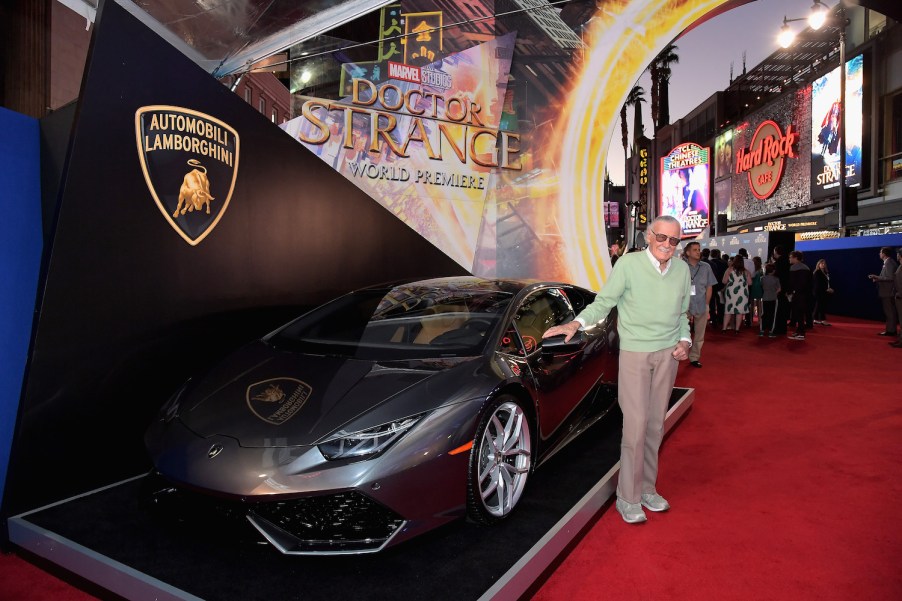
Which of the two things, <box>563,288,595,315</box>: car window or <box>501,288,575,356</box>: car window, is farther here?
<box>563,288,595,315</box>: car window

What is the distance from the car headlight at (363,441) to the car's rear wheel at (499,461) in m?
0.38

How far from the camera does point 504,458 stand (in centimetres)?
279

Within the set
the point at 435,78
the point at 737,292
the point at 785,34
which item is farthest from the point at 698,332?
the point at 785,34

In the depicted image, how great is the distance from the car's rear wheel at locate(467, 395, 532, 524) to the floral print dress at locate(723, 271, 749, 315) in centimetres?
914

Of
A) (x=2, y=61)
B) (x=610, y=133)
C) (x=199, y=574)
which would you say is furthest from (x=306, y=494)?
(x=610, y=133)

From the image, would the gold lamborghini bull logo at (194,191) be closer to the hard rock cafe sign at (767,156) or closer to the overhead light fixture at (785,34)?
the overhead light fixture at (785,34)

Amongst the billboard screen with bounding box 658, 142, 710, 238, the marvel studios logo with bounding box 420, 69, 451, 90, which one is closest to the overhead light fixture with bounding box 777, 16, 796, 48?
the marvel studios logo with bounding box 420, 69, 451, 90

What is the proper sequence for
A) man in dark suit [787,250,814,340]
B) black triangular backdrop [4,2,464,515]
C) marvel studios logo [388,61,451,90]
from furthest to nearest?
man in dark suit [787,250,814,340] < marvel studios logo [388,61,451,90] < black triangular backdrop [4,2,464,515]

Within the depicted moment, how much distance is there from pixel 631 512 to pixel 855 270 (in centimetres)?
1416

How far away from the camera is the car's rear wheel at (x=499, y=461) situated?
100 inches

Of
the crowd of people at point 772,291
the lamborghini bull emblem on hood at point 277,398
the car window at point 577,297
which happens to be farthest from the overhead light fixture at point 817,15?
the lamborghini bull emblem on hood at point 277,398

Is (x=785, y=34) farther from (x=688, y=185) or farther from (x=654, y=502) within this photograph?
(x=688, y=185)

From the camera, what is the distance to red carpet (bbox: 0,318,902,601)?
2.43m

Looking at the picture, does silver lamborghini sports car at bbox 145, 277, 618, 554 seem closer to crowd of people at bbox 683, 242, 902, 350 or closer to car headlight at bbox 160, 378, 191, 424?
car headlight at bbox 160, 378, 191, 424
